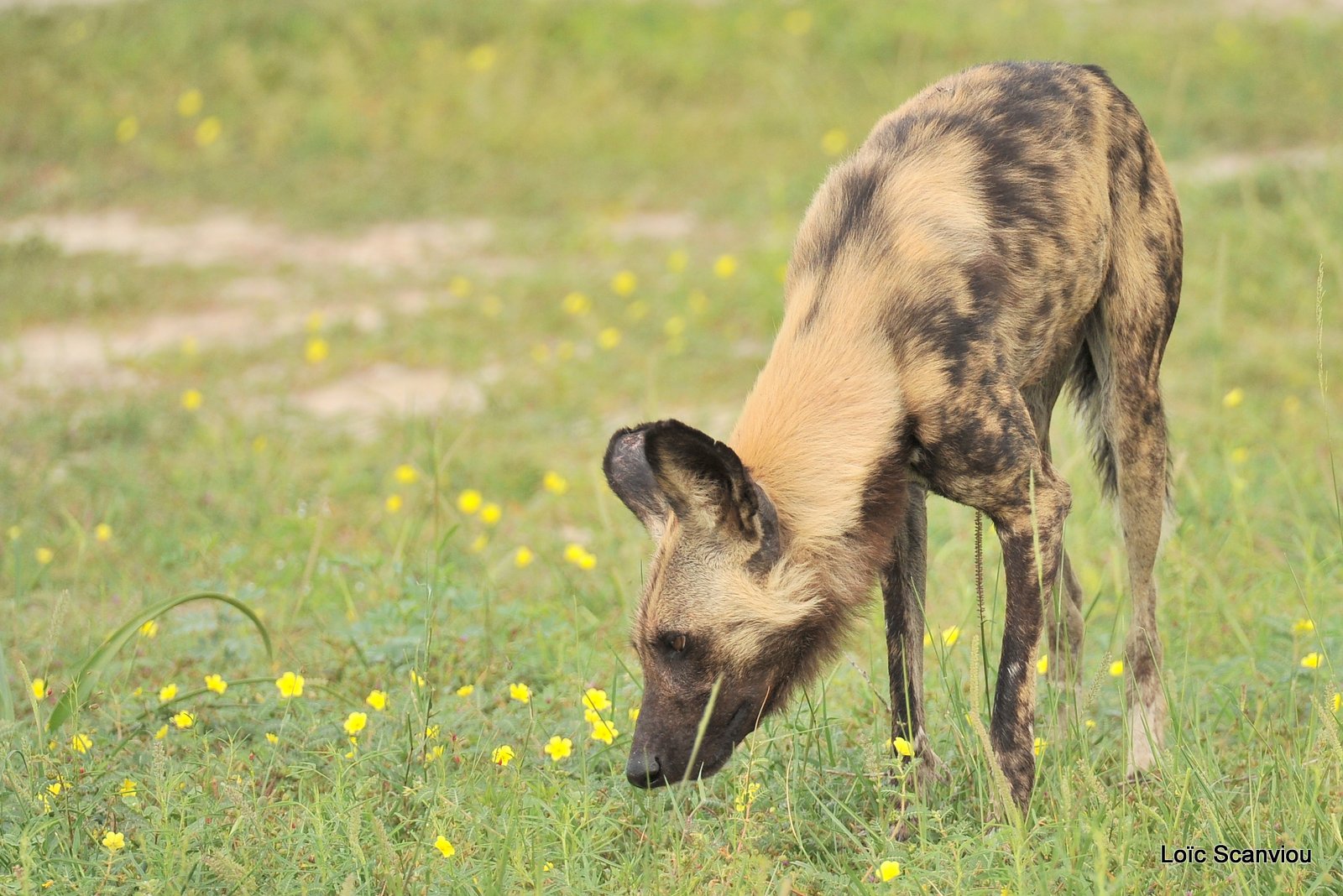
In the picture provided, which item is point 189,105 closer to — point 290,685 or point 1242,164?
point 1242,164

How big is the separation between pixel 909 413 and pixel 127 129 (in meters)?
7.43

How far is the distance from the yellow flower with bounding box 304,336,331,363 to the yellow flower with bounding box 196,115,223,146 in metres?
3.01

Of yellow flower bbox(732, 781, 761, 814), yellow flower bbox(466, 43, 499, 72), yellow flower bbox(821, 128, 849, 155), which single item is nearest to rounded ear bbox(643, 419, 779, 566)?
yellow flower bbox(732, 781, 761, 814)

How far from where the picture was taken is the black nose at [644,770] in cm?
259

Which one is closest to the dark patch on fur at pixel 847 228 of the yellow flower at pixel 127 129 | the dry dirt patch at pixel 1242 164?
the dry dirt patch at pixel 1242 164

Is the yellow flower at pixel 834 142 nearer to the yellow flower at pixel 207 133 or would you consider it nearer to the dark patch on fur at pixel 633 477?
the yellow flower at pixel 207 133

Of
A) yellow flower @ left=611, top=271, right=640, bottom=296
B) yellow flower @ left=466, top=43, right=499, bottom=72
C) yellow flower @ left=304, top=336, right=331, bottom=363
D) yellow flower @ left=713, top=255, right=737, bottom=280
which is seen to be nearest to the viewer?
yellow flower @ left=304, top=336, right=331, bottom=363

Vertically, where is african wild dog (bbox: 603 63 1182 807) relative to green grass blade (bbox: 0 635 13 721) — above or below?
above

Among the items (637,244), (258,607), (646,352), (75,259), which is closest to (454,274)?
(637,244)

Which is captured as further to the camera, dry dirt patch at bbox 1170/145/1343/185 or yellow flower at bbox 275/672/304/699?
dry dirt patch at bbox 1170/145/1343/185

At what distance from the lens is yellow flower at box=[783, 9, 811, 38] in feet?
30.8

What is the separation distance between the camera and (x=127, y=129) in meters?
8.84

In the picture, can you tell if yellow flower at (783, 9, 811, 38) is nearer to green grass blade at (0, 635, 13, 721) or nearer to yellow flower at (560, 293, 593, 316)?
yellow flower at (560, 293, 593, 316)

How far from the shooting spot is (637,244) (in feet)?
24.1
